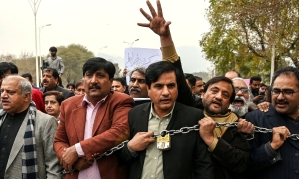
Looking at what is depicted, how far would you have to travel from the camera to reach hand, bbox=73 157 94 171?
10.4ft

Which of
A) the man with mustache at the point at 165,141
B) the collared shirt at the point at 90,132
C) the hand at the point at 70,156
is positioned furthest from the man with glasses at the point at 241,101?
the hand at the point at 70,156

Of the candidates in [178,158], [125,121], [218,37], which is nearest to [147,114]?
[125,121]

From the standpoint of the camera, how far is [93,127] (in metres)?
3.28

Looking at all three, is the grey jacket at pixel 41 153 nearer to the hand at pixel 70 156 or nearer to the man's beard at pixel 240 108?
the hand at pixel 70 156

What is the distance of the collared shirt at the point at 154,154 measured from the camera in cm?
295

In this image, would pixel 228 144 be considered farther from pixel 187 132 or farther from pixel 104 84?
pixel 104 84

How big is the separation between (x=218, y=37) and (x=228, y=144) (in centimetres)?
2264

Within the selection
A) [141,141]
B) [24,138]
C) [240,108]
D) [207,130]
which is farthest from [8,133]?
[240,108]

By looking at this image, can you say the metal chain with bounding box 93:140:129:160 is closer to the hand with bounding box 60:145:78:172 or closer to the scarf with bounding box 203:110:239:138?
the hand with bounding box 60:145:78:172

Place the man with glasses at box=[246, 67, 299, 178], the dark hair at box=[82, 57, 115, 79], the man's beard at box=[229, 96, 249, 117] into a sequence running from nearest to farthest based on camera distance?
the man with glasses at box=[246, 67, 299, 178]
the dark hair at box=[82, 57, 115, 79]
the man's beard at box=[229, 96, 249, 117]

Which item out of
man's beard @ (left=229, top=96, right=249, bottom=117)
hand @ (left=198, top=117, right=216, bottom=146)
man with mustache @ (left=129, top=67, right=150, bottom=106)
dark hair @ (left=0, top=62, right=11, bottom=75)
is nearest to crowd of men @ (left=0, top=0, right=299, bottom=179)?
hand @ (left=198, top=117, right=216, bottom=146)

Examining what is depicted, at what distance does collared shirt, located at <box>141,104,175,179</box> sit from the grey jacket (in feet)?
3.46

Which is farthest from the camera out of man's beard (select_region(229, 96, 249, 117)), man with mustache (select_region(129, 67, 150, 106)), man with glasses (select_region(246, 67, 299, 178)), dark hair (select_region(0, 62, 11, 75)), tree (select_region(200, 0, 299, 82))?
tree (select_region(200, 0, 299, 82))

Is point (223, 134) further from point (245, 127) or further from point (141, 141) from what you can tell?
point (141, 141)
